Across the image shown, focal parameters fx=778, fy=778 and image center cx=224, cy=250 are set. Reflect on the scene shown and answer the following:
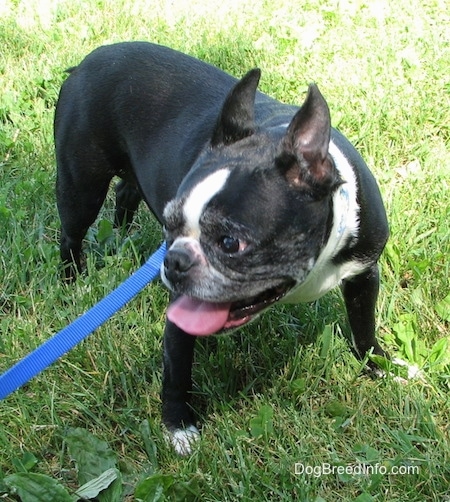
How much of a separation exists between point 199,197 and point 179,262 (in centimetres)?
20

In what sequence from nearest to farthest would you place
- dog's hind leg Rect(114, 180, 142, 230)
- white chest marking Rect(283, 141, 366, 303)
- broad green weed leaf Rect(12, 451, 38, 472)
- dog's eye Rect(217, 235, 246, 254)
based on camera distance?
dog's eye Rect(217, 235, 246, 254)
white chest marking Rect(283, 141, 366, 303)
broad green weed leaf Rect(12, 451, 38, 472)
dog's hind leg Rect(114, 180, 142, 230)

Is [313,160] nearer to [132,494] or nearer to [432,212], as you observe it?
[132,494]

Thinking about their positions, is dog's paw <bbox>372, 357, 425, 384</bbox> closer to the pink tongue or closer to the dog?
the dog

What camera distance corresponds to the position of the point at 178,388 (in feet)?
9.10

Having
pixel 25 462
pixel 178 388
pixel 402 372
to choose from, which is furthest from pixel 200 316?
pixel 402 372

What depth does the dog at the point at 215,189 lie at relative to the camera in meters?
2.24

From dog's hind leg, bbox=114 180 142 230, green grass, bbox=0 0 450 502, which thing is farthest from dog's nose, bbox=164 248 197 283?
dog's hind leg, bbox=114 180 142 230

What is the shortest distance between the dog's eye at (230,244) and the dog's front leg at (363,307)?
81 centimetres

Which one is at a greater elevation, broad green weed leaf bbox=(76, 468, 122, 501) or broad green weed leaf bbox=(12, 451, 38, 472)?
broad green weed leaf bbox=(76, 468, 122, 501)

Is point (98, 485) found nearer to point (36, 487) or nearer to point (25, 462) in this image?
point (36, 487)

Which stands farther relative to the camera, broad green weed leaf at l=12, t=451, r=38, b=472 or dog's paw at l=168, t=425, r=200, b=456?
dog's paw at l=168, t=425, r=200, b=456

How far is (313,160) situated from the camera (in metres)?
2.28

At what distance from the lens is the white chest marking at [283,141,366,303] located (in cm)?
247

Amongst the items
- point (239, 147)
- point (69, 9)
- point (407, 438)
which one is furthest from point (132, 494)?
point (69, 9)
